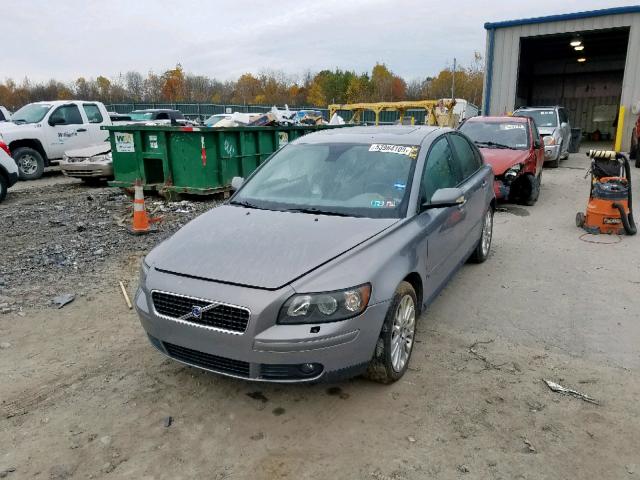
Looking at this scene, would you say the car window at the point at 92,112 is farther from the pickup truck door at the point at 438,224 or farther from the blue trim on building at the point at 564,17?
the blue trim on building at the point at 564,17

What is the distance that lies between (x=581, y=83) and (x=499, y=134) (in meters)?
22.4

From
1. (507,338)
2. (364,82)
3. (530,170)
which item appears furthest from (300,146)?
(364,82)

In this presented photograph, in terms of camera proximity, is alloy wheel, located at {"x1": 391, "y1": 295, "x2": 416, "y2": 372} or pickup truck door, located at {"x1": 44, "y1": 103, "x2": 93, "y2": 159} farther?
pickup truck door, located at {"x1": 44, "y1": 103, "x2": 93, "y2": 159}

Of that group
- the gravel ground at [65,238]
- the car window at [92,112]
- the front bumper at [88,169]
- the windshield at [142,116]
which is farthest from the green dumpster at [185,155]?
the windshield at [142,116]

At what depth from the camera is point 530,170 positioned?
916cm

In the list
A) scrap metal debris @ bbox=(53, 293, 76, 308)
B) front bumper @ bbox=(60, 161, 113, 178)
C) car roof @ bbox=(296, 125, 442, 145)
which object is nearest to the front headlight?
car roof @ bbox=(296, 125, 442, 145)

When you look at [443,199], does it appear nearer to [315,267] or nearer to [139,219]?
[315,267]

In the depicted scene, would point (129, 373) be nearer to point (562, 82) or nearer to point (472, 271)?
point (472, 271)

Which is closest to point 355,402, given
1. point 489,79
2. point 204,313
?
point 204,313

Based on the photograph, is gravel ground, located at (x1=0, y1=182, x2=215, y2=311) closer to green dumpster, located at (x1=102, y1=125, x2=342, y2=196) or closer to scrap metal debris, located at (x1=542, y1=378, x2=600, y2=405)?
green dumpster, located at (x1=102, y1=125, x2=342, y2=196)

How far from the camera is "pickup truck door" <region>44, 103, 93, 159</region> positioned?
1278 centimetres

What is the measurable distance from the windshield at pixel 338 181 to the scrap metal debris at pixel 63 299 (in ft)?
6.67

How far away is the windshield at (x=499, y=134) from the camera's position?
9.44 m

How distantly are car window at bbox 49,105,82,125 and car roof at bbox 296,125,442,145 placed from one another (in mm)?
10738
